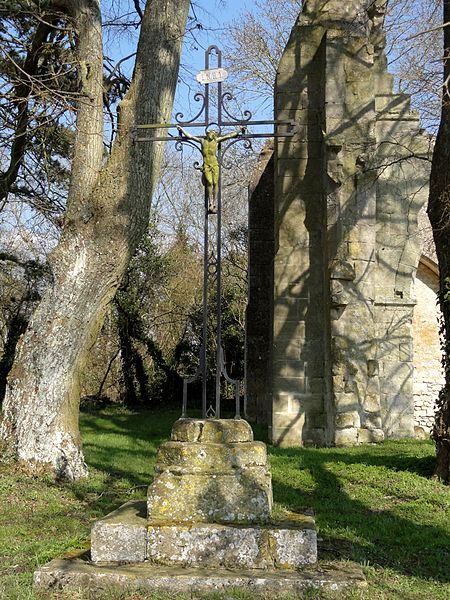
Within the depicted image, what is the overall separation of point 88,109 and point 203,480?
5.90 m

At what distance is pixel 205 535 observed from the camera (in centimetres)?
457

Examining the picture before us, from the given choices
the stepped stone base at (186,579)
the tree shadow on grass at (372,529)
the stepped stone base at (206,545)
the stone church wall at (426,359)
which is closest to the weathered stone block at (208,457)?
the stepped stone base at (206,545)

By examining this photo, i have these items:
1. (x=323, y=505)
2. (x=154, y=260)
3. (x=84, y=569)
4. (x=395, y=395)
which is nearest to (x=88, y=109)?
(x=323, y=505)

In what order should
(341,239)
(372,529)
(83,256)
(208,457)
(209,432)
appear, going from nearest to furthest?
(208,457)
(209,432)
(372,529)
(83,256)
(341,239)

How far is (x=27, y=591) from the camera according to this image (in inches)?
171

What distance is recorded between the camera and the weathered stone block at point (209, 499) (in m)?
4.73

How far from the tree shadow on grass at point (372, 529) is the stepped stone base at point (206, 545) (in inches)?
28.5

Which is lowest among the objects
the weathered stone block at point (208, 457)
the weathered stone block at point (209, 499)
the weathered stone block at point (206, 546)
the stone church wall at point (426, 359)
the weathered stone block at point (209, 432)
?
the weathered stone block at point (206, 546)

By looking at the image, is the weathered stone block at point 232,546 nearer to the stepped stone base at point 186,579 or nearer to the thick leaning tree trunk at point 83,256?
the stepped stone base at point 186,579

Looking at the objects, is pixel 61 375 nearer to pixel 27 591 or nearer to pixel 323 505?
pixel 323 505

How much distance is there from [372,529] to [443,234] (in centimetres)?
377

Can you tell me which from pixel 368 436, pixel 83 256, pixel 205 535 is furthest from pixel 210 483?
pixel 368 436

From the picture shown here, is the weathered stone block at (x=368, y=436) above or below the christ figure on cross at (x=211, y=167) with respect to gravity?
below

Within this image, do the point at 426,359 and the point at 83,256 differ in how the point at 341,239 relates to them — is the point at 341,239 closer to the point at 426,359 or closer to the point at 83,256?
the point at 83,256
